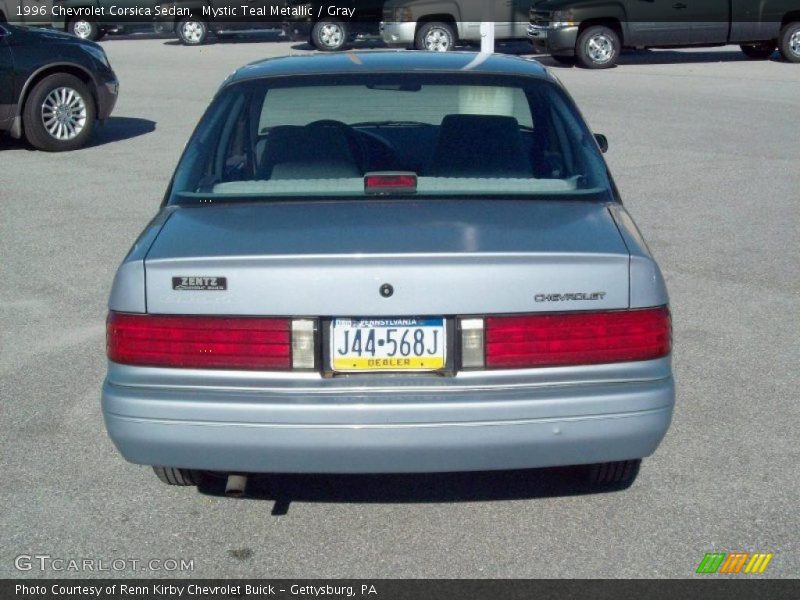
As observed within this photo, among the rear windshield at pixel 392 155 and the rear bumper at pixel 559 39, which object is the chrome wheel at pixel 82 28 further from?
the rear windshield at pixel 392 155

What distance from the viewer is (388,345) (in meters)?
3.51

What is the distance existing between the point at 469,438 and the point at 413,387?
22 cm

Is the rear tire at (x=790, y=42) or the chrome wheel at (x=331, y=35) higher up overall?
the rear tire at (x=790, y=42)

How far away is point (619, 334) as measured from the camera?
3594mm

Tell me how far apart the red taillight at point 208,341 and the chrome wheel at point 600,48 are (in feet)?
61.3

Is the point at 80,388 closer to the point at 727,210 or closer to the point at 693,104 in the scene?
the point at 727,210

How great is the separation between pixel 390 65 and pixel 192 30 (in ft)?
86.1

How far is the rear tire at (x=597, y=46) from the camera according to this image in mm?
21266

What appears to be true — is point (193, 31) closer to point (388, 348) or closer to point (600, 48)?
point (600, 48)

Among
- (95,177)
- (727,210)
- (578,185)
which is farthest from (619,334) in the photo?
(95,177)

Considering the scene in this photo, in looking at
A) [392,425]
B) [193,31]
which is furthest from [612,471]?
[193,31]

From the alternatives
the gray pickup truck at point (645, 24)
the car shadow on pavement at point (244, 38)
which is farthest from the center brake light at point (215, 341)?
the car shadow on pavement at point (244, 38)

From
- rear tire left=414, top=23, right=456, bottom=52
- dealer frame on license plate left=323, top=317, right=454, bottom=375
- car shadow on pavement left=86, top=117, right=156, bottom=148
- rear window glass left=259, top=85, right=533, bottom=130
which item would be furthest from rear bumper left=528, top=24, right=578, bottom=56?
dealer frame on license plate left=323, top=317, right=454, bottom=375

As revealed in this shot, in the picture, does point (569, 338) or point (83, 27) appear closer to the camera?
point (569, 338)
